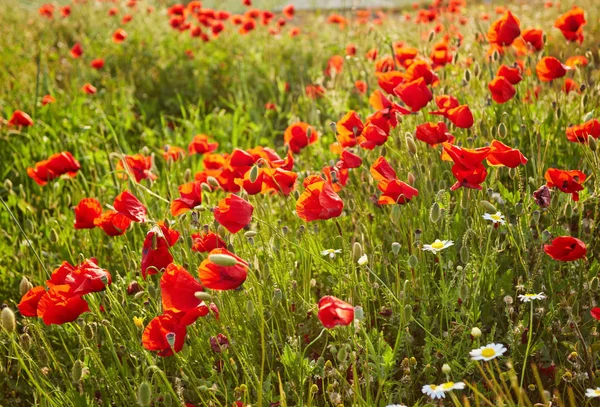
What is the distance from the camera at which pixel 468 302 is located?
86.8 inches

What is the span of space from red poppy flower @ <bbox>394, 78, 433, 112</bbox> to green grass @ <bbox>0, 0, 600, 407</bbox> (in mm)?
197

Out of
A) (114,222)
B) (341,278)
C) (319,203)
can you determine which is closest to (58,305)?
(114,222)

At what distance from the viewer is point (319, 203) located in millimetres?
2043

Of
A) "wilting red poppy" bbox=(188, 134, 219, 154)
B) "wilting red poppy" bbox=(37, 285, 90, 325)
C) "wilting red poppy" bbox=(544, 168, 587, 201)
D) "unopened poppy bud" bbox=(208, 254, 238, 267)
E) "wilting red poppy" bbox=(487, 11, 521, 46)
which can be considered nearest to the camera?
"unopened poppy bud" bbox=(208, 254, 238, 267)

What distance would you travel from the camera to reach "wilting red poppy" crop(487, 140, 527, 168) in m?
2.04

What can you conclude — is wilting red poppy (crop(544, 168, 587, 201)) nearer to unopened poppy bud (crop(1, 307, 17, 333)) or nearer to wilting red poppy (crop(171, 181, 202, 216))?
wilting red poppy (crop(171, 181, 202, 216))

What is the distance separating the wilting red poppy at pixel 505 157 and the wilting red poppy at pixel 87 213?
4.36 ft

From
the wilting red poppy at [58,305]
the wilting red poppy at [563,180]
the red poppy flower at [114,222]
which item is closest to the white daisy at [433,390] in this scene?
the wilting red poppy at [563,180]

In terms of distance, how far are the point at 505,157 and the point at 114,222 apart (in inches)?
48.5

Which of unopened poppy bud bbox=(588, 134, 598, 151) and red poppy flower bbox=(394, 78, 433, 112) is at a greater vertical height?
red poppy flower bbox=(394, 78, 433, 112)

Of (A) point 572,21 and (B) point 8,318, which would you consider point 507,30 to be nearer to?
(A) point 572,21

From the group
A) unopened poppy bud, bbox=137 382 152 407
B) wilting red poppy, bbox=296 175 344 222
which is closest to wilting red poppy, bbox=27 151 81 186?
wilting red poppy, bbox=296 175 344 222

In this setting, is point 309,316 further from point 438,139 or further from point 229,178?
point 438,139

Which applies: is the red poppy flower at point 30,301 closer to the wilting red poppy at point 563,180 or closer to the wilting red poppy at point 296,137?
the wilting red poppy at point 296,137
